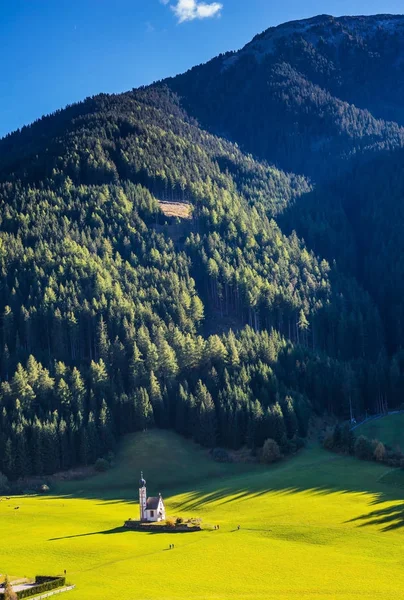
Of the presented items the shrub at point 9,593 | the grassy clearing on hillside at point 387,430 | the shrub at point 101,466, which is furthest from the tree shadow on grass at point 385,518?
the shrub at point 101,466

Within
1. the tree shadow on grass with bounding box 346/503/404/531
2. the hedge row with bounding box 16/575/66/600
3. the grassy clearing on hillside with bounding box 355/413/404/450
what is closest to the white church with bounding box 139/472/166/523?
A: the tree shadow on grass with bounding box 346/503/404/531

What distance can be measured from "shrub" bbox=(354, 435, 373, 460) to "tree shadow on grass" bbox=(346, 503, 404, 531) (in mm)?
36680

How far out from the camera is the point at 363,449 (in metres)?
139

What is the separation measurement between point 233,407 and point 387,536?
7432 cm

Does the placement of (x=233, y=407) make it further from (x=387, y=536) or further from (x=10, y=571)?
(x=10, y=571)

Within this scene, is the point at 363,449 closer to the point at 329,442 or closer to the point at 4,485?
the point at 329,442

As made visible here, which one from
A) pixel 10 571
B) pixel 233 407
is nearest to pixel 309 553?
pixel 10 571

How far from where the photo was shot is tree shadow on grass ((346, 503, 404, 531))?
91688mm

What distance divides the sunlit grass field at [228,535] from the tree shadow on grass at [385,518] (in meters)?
0.13

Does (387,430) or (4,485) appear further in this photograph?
(387,430)

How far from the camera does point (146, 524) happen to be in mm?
101000

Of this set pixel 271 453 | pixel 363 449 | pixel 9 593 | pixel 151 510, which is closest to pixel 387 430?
pixel 363 449

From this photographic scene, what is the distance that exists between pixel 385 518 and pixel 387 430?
6515 centimetres

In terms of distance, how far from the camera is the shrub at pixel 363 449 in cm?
13812
